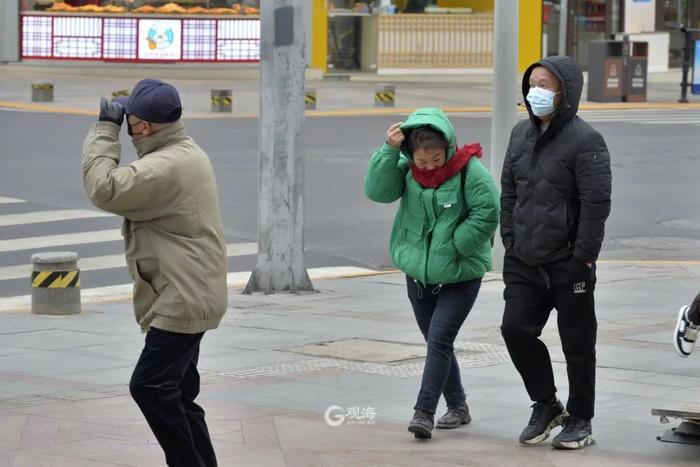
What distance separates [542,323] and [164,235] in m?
2.17

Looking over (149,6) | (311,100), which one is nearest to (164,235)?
(311,100)

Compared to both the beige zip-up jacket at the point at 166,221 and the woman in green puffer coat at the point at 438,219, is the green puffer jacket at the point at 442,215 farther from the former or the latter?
the beige zip-up jacket at the point at 166,221

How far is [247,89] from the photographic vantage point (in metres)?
35.2

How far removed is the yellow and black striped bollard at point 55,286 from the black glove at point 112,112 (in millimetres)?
5502

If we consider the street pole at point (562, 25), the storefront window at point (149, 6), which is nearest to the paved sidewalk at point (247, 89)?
the storefront window at point (149, 6)

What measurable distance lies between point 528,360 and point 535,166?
0.93 metres

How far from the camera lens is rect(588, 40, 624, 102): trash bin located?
3334 cm

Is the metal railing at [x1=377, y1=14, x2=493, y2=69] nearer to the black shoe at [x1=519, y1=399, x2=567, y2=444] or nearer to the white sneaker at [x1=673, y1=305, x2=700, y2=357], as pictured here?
the black shoe at [x1=519, y1=399, x2=567, y2=444]

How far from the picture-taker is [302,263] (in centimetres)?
1255

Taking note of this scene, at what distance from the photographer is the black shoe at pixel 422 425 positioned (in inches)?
284

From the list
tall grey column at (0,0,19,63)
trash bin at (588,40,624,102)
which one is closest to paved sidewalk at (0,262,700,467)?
trash bin at (588,40,624,102)

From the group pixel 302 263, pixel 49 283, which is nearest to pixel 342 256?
pixel 302 263

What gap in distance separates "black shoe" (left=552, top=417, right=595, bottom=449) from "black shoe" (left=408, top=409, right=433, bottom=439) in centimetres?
59

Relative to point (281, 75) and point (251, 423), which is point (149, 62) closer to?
point (281, 75)
